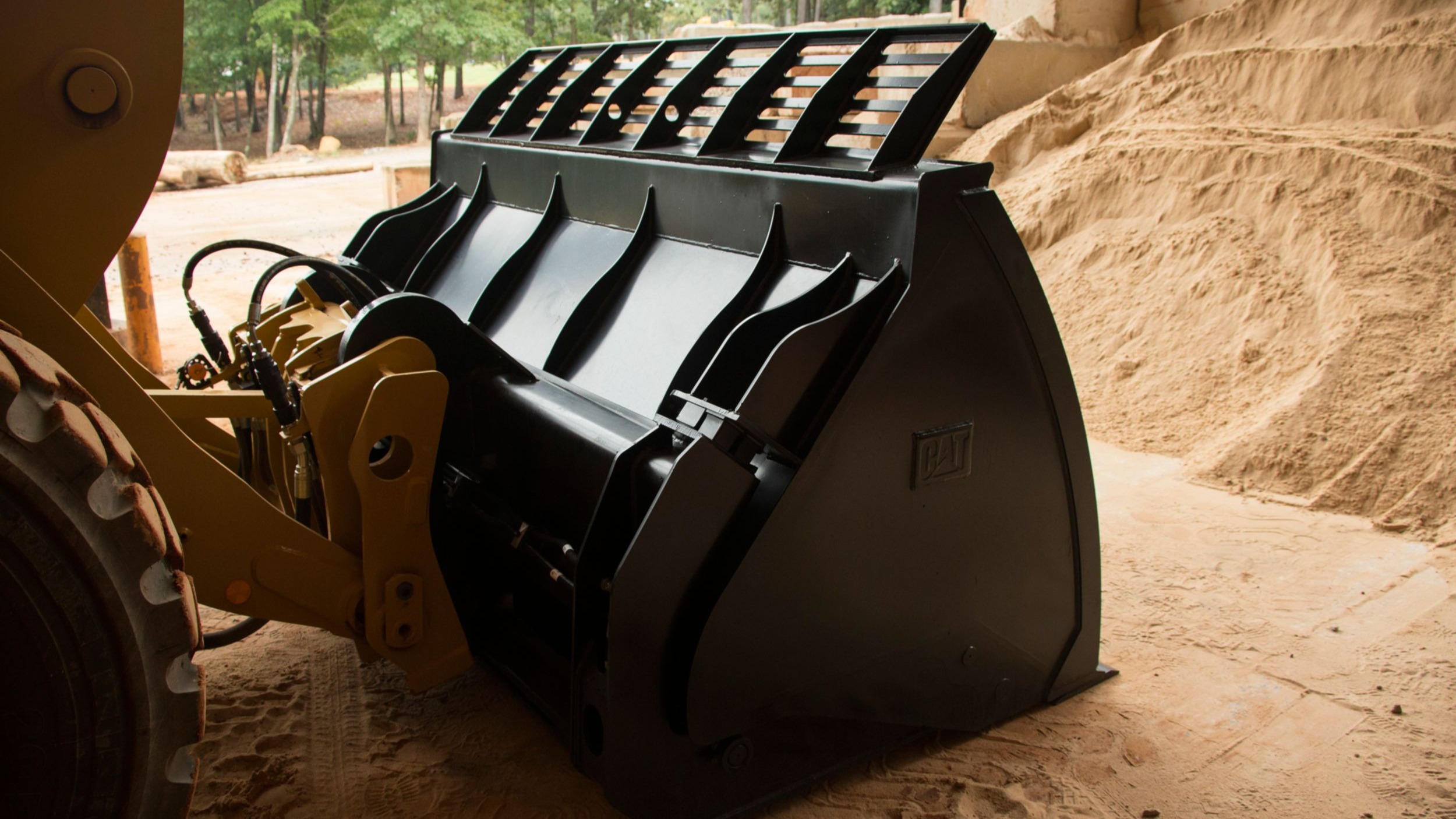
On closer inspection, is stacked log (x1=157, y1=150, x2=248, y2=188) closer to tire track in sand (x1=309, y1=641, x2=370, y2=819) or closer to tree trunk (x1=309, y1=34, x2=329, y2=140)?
tree trunk (x1=309, y1=34, x2=329, y2=140)

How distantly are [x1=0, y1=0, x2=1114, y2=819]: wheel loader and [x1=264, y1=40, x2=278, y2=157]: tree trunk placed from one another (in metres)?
24.9

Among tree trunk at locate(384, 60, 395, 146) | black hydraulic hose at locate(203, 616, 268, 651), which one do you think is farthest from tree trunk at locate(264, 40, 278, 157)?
black hydraulic hose at locate(203, 616, 268, 651)

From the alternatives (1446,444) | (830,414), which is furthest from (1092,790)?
(1446,444)

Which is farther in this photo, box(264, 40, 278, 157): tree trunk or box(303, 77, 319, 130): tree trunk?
box(303, 77, 319, 130): tree trunk

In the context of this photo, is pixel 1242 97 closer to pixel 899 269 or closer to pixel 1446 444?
pixel 1446 444

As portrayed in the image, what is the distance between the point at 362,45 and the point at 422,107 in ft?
6.41

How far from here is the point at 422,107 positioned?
26203 mm

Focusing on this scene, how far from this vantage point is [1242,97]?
7379 mm

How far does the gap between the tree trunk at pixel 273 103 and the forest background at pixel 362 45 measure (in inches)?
1.9

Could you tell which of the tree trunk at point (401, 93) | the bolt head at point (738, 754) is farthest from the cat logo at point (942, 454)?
the tree trunk at point (401, 93)

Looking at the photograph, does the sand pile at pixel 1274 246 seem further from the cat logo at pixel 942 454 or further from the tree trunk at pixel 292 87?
the tree trunk at pixel 292 87

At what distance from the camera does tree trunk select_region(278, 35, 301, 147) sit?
2527cm

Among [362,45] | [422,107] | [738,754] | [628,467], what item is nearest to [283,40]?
[362,45]

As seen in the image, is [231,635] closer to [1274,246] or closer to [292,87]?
[1274,246]
